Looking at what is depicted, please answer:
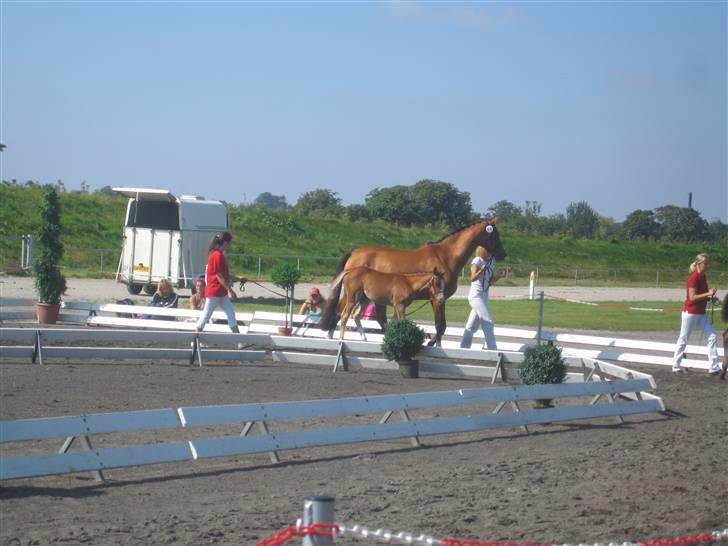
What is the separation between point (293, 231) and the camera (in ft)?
180

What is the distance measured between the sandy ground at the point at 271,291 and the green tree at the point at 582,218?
129 feet

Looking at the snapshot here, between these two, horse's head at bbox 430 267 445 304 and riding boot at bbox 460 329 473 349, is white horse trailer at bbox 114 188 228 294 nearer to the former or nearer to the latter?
horse's head at bbox 430 267 445 304

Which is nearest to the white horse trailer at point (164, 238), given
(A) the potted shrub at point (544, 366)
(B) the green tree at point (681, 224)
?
(A) the potted shrub at point (544, 366)

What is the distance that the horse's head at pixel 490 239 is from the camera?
18.4 m

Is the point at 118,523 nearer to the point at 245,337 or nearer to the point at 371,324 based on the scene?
the point at 245,337

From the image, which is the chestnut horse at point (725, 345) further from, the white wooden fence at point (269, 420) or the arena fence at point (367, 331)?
the white wooden fence at point (269, 420)

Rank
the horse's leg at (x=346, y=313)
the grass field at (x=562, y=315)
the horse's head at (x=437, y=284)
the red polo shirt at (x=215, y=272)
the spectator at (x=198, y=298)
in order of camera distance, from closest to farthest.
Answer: the red polo shirt at (x=215, y=272), the horse's head at (x=437, y=284), the horse's leg at (x=346, y=313), the spectator at (x=198, y=298), the grass field at (x=562, y=315)

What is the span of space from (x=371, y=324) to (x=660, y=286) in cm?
4017

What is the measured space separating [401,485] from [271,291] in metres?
15.7

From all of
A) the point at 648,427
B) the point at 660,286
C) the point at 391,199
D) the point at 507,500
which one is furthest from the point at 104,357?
→ the point at 391,199

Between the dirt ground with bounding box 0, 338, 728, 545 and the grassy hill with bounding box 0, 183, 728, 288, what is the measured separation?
1178 inches

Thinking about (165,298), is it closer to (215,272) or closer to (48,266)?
(48,266)

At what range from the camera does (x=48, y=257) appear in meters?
21.9

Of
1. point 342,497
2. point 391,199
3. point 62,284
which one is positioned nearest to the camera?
point 342,497
